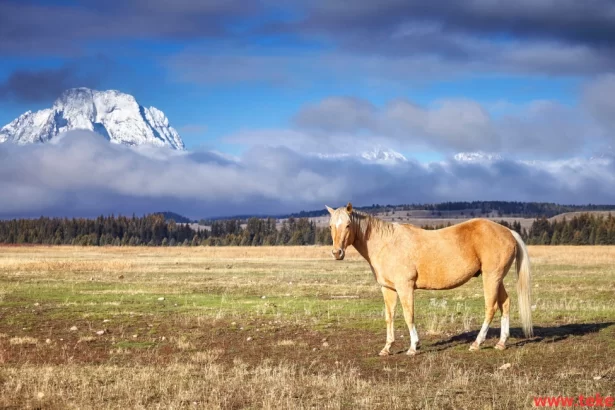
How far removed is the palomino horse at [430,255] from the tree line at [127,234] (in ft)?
491

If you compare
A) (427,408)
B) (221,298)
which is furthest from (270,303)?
(427,408)

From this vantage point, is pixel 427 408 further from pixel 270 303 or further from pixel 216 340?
pixel 270 303

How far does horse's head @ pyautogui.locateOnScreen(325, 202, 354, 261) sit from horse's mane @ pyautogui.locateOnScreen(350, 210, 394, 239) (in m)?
0.34

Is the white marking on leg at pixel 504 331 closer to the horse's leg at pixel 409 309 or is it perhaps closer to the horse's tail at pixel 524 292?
the horse's tail at pixel 524 292

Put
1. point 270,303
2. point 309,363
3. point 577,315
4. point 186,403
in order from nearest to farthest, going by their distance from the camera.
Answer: point 186,403 → point 309,363 → point 577,315 → point 270,303

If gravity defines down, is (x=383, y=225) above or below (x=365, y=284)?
above

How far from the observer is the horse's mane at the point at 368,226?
47.6 ft

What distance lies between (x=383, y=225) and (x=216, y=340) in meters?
5.32

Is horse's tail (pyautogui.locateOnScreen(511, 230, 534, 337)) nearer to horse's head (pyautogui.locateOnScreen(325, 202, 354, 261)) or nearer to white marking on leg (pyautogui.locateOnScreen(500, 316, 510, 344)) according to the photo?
white marking on leg (pyautogui.locateOnScreen(500, 316, 510, 344))

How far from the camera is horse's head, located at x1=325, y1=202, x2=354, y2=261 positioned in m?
13.8

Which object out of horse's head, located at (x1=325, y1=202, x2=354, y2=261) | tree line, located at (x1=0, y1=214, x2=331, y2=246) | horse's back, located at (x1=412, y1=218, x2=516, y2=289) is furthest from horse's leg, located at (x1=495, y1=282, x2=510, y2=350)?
tree line, located at (x1=0, y1=214, x2=331, y2=246)

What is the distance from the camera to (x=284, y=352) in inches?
569

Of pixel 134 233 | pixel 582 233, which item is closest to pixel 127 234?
pixel 134 233

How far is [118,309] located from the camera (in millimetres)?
22672
